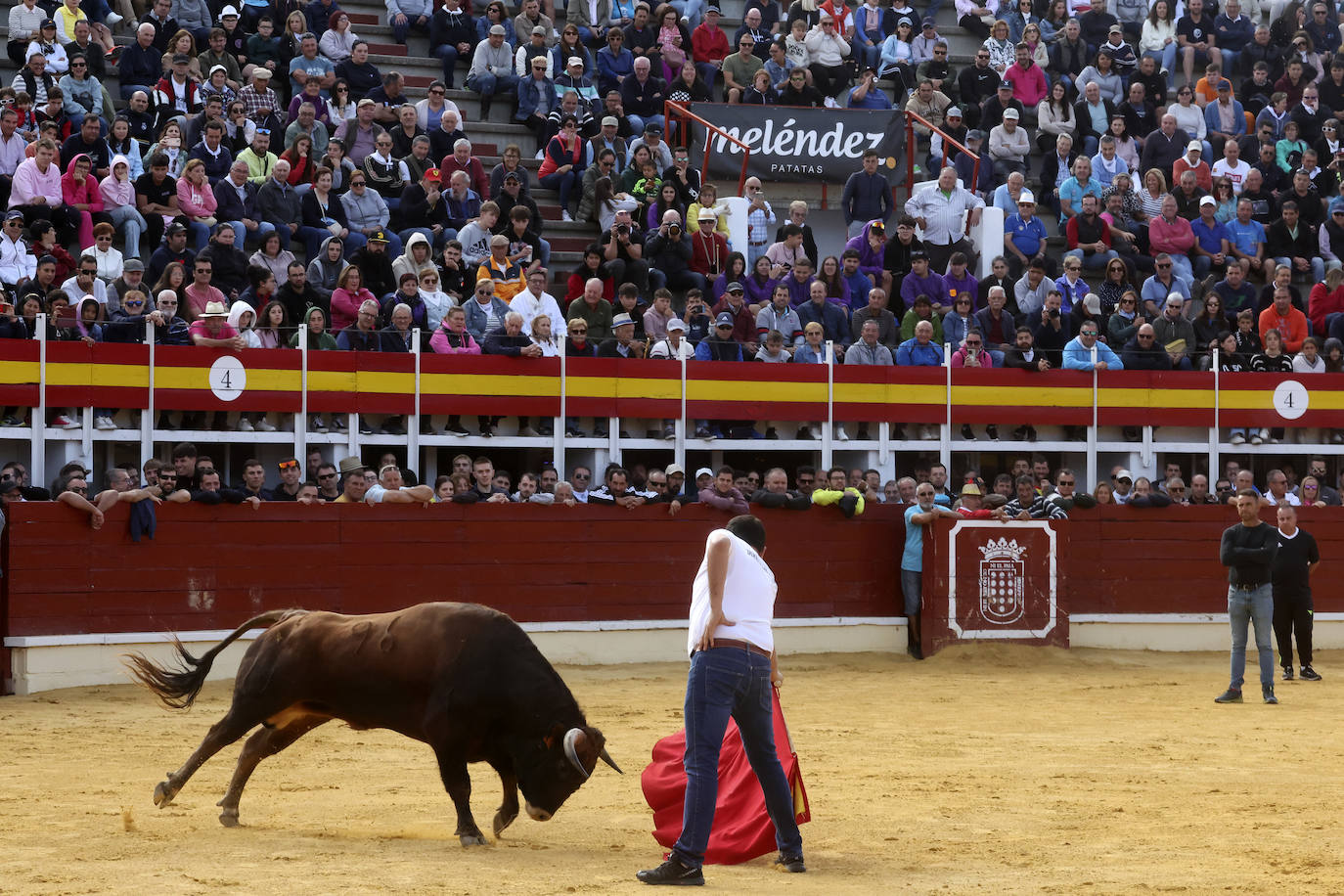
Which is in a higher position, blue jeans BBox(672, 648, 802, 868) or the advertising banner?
the advertising banner

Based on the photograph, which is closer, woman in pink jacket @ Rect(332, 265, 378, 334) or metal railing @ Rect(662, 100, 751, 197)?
woman in pink jacket @ Rect(332, 265, 378, 334)

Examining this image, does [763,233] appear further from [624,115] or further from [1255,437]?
[1255,437]

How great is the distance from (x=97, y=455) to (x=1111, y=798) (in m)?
8.19

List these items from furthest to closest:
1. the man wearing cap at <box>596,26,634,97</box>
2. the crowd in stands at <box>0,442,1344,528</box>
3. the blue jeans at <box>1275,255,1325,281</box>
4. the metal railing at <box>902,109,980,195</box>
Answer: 1. the metal railing at <box>902,109,980,195</box>
2. the blue jeans at <box>1275,255,1325,281</box>
3. the man wearing cap at <box>596,26,634,97</box>
4. the crowd in stands at <box>0,442,1344,528</box>

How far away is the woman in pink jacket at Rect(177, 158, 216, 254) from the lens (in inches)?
532

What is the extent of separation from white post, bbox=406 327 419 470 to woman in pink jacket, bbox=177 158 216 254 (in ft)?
5.98

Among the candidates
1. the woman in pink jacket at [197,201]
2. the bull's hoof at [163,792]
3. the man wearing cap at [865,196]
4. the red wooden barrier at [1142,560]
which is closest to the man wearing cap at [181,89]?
the woman in pink jacket at [197,201]

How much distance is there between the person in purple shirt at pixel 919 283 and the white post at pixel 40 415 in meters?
7.68

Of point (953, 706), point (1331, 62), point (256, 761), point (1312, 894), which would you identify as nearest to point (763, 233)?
point (953, 706)

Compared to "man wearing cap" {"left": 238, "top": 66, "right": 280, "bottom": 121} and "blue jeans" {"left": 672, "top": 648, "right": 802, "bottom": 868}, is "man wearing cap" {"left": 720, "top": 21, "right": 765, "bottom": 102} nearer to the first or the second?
"man wearing cap" {"left": 238, "top": 66, "right": 280, "bottom": 121}

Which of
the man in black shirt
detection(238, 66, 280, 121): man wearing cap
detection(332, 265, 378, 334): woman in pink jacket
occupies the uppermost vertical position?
detection(238, 66, 280, 121): man wearing cap

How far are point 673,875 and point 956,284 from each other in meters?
11.0

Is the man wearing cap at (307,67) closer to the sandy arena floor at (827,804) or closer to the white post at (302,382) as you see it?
the white post at (302,382)

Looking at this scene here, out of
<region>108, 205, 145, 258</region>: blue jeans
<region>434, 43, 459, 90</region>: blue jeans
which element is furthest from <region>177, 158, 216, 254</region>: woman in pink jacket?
<region>434, 43, 459, 90</region>: blue jeans
